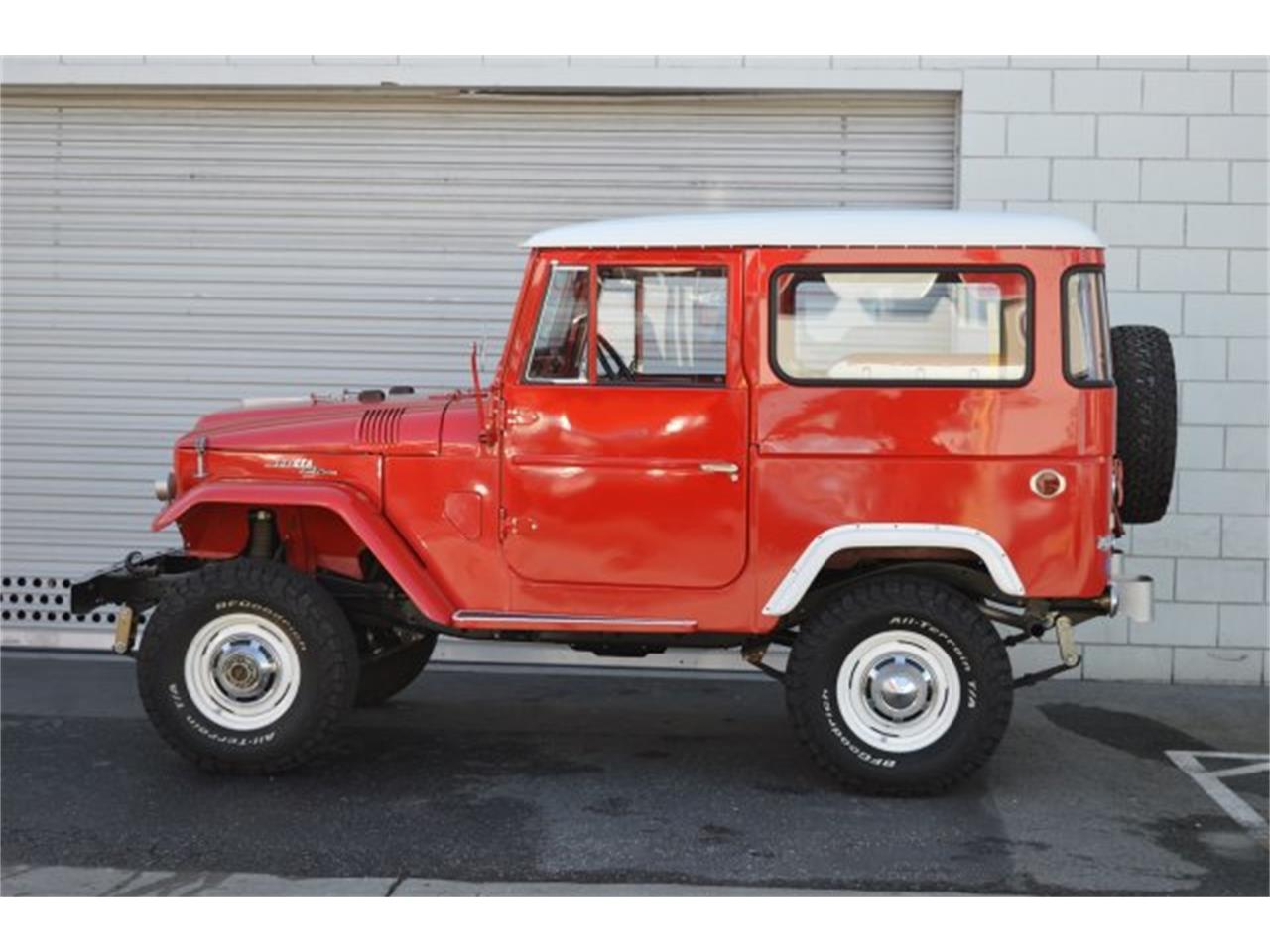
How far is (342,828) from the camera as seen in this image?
581cm

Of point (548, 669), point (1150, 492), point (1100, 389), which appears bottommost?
point (548, 669)

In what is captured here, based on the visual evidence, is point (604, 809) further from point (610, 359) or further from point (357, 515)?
point (610, 359)

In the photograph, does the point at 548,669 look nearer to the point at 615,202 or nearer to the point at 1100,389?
the point at 615,202

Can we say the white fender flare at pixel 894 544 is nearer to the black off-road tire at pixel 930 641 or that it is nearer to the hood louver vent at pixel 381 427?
the black off-road tire at pixel 930 641

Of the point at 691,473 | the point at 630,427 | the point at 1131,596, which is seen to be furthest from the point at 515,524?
the point at 1131,596

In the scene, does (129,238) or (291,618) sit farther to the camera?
(129,238)

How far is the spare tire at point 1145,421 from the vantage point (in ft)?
21.3

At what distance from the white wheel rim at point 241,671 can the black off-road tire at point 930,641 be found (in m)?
2.19

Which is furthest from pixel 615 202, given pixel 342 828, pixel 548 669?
pixel 342 828

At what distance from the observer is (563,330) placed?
6449mm

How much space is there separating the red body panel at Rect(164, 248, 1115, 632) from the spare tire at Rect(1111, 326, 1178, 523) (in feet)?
1.11

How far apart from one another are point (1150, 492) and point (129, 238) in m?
6.51

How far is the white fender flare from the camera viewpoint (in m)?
6.21

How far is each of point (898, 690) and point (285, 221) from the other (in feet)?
17.3
